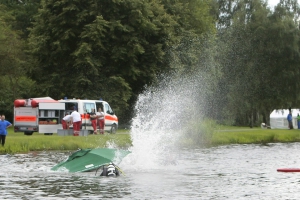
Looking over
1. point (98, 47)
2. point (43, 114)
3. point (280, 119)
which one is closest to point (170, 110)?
point (43, 114)

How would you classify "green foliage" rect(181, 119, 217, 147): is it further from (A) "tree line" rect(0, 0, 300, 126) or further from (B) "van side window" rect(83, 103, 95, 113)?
(A) "tree line" rect(0, 0, 300, 126)

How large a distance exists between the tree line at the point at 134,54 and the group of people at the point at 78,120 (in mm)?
11117

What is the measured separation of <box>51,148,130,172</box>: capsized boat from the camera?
2870 centimetres

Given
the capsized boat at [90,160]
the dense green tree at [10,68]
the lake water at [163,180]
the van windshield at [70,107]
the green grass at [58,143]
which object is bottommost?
the lake water at [163,180]

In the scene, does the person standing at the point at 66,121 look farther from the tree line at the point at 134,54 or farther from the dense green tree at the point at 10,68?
the dense green tree at the point at 10,68

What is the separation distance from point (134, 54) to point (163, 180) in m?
37.0

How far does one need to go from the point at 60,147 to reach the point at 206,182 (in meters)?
16.3

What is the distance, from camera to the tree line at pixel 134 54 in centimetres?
6247

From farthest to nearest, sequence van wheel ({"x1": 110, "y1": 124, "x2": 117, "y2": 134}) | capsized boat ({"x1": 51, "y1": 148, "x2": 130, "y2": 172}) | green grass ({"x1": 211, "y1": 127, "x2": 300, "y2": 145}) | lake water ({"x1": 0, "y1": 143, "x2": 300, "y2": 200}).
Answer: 1. van wheel ({"x1": 110, "y1": 124, "x2": 117, "y2": 134})
2. green grass ({"x1": 211, "y1": 127, "x2": 300, "y2": 145})
3. capsized boat ({"x1": 51, "y1": 148, "x2": 130, "y2": 172})
4. lake water ({"x1": 0, "y1": 143, "x2": 300, "y2": 200})

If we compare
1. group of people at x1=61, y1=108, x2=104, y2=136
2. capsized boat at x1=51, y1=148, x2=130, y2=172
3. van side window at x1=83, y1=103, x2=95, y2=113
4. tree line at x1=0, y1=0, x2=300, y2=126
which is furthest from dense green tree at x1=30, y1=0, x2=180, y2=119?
capsized boat at x1=51, y1=148, x2=130, y2=172

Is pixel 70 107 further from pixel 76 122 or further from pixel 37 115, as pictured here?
pixel 76 122

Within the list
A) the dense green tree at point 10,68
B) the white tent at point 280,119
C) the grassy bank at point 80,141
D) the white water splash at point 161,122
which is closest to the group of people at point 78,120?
the grassy bank at point 80,141

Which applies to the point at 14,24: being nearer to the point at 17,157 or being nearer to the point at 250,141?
the point at 250,141

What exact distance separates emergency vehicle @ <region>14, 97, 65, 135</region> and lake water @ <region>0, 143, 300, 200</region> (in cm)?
1245
